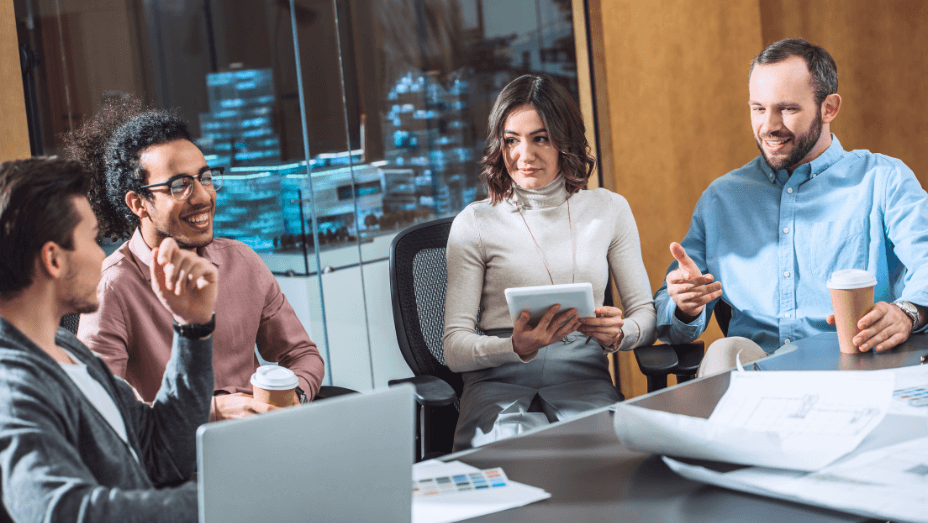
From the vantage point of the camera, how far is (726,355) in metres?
1.87

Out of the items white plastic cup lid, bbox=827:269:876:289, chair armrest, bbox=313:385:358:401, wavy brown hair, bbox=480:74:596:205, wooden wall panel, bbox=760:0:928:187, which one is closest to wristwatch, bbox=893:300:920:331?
white plastic cup lid, bbox=827:269:876:289

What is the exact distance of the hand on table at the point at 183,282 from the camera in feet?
4.13

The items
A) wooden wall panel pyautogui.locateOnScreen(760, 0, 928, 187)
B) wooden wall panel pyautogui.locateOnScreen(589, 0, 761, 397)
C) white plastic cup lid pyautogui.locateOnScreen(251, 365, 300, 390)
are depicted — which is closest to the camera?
white plastic cup lid pyautogui.locateOnScreen(251, 365, 300, 390)

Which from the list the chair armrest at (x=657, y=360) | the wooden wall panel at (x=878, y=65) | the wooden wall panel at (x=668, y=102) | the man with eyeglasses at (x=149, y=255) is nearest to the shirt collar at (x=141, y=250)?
the man with eyeglasses at (x=149, y=255)

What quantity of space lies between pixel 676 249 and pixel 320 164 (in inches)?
51.6

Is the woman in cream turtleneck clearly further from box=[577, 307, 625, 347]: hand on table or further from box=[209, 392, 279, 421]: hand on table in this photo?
box=[209, 392, 279, 421]: hand on table

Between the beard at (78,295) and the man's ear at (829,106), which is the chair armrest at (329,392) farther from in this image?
the man's ear at (829,106)

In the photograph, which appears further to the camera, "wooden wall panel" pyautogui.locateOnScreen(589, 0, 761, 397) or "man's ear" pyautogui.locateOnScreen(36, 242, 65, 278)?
"wooden wall panel" pyautogui.locateOnScreen(589, 0, 761, 397)

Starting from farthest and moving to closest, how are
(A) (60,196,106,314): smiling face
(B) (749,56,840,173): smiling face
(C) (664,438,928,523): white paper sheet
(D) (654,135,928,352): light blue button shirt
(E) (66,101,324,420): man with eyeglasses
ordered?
(B) (749,56,840,173): smiling face → (D) (654,135,928,352): light blue button shirt → (E) (66,101,324,420): man with eyeglasses → (A) (60,196,106,314): smiling face → (C) (664,438,928,523): white paper sheet

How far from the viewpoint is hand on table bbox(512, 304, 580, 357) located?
184 cm

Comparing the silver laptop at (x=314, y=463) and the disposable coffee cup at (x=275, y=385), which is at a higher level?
the silver laptop at (x=314, y=463)

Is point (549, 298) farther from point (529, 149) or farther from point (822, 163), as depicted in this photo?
point (822, 163)

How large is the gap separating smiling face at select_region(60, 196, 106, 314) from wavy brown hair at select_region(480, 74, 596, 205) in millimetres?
1381

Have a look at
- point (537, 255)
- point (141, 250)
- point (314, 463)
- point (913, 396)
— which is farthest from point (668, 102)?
point (314, 463)
